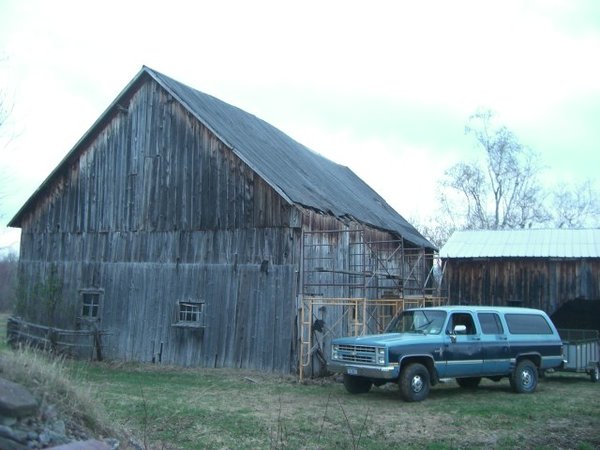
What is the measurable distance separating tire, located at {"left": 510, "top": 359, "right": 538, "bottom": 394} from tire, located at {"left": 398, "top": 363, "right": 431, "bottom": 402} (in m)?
2.80

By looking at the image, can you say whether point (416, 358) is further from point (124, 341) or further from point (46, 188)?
point (46, 188)

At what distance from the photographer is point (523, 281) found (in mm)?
24562

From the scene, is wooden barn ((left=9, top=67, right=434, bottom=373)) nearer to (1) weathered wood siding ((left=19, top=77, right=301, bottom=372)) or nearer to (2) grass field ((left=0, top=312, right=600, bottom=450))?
(1) weathered wood siding ((left=19, top=77, right=301, bottom=372))

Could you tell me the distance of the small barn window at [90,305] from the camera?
2136 cm

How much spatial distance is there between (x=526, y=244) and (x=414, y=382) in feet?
45.9

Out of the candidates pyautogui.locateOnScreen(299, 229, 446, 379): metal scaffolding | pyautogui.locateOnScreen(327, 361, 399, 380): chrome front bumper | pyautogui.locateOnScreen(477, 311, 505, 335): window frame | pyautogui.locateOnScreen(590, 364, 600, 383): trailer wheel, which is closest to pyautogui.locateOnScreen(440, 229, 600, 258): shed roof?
pyautogui.locateOnScreen(299, 229, 446, 379): metal scaffolding

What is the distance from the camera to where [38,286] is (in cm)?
2273

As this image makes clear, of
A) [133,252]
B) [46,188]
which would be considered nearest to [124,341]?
[133,252]

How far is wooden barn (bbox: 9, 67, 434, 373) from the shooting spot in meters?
18.3

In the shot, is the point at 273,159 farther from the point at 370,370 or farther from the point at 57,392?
the point at 57,392

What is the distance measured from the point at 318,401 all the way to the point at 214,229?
7481 millimetres

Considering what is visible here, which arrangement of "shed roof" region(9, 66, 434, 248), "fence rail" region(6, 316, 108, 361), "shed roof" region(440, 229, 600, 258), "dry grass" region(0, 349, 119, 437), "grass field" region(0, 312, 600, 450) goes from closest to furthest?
"dry grass" region(0, 349, 119, 437)
"grass field" region(0, 312, 600, 450)
"shed roof" region(9, 66, 434, 248)
"fence rail" region(6, 316, 108, 361)
"shed roof" region(440, 229, 600, 258)

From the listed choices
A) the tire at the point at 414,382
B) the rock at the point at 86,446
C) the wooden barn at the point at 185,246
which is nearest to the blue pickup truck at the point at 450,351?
the tire at the point at 414,382

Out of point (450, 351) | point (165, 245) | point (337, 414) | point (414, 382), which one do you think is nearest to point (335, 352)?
point (414, 382)
